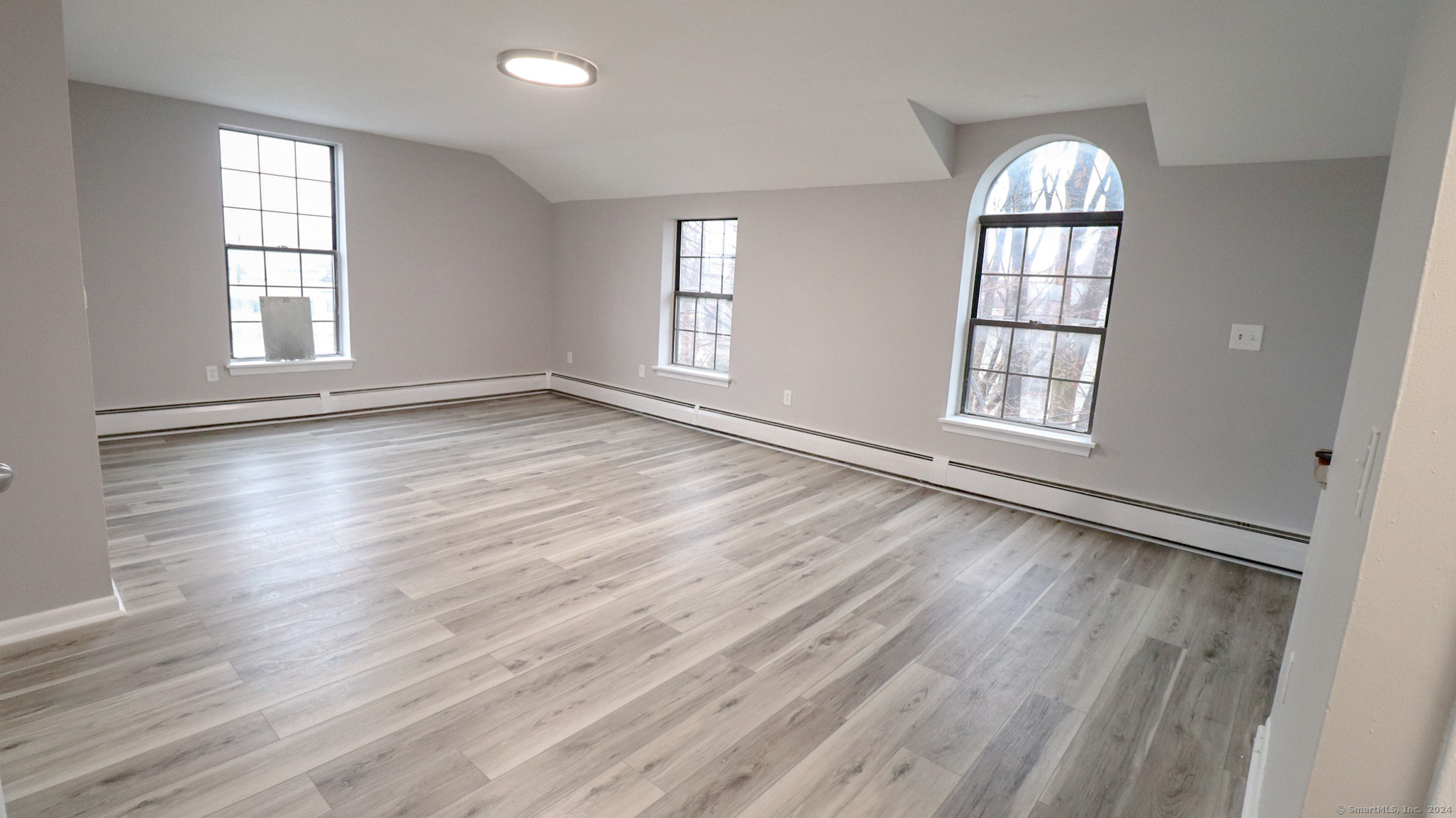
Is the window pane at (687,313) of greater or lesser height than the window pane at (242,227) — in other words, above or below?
below

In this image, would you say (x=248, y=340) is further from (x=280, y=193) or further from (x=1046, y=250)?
(x=1046, y=250)

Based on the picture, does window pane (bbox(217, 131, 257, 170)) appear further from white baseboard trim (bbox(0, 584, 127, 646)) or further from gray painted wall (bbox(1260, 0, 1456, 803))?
gray painted wall (bbox(1260, 0, 1456, 803))

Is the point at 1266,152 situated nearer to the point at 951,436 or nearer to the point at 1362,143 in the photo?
the point at 1362,143

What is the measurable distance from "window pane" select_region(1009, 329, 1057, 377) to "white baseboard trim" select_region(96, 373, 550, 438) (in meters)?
4.95

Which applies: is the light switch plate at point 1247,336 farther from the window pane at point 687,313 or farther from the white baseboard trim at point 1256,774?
the window pane at point 687,313

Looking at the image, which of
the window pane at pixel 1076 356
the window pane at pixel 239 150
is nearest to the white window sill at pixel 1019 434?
the window pane at pixel 1076 356

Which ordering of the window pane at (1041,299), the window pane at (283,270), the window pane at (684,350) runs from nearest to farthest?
the window pane at (1041,299), the window pane at (283,270), the window pane at (684,350)

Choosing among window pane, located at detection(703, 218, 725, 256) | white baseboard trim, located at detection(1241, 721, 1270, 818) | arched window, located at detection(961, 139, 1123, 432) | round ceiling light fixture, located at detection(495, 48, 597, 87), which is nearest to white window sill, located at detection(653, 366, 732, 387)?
window pane, located at detection(703, 218, 725, 256)

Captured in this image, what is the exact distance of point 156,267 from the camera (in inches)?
193

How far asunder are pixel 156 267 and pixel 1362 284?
284 inches

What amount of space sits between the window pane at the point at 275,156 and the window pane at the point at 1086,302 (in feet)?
19.2

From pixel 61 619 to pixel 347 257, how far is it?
401 centimetres

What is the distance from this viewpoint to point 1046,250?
13.7 feet

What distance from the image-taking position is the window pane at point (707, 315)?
6.12 m
